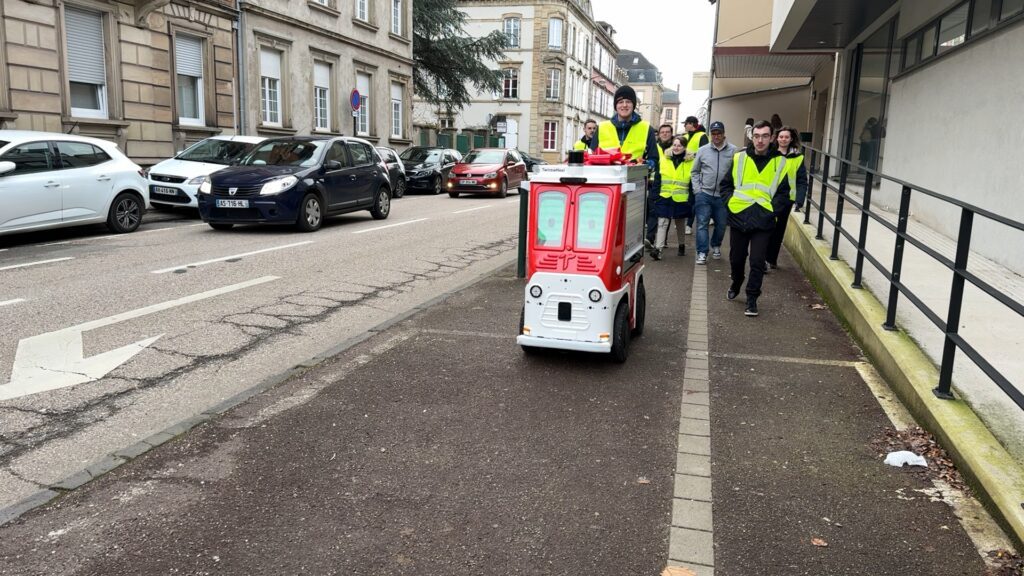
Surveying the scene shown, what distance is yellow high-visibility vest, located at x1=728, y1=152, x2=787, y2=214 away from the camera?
733 cm

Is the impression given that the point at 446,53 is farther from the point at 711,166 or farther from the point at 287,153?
the point at 711,166

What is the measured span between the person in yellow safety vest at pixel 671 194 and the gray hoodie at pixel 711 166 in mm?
444

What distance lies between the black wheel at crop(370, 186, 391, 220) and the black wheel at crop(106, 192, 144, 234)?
4.34 meters

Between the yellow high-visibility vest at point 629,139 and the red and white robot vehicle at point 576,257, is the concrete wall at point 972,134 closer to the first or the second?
the yellow high-visibility vest at point 629,139

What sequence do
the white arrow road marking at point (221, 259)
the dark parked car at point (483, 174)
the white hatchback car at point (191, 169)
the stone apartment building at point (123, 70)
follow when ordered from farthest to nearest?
the dark parked car at point (483, 174), the stone apartment building at point (123, 70), the white hatchback car at point (191, 169), the white arrow road marking at point (221, 259)

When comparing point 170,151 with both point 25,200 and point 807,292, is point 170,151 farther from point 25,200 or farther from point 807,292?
point 807,292

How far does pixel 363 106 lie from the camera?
3064cm

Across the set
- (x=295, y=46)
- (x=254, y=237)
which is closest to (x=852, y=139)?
(x=254, y=237)

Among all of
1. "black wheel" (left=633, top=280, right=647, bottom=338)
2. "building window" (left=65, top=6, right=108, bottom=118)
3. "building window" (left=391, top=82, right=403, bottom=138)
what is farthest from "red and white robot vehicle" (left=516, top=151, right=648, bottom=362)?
"building window" (left=391, top=82, right=403, bottom=138)

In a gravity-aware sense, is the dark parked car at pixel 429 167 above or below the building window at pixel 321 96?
below

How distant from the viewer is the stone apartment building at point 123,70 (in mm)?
16266

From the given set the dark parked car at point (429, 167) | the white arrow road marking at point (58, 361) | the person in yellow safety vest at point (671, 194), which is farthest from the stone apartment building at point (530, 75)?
the white arrow road marking at point (58, 361)

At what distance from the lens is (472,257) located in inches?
436

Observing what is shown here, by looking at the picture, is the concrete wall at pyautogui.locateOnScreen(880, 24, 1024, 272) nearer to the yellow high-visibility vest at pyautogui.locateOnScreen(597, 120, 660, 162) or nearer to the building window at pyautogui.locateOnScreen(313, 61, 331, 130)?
the yellow high-visibility vest at pyautogui.locateOnScreen(597, 120, 660, 162)
